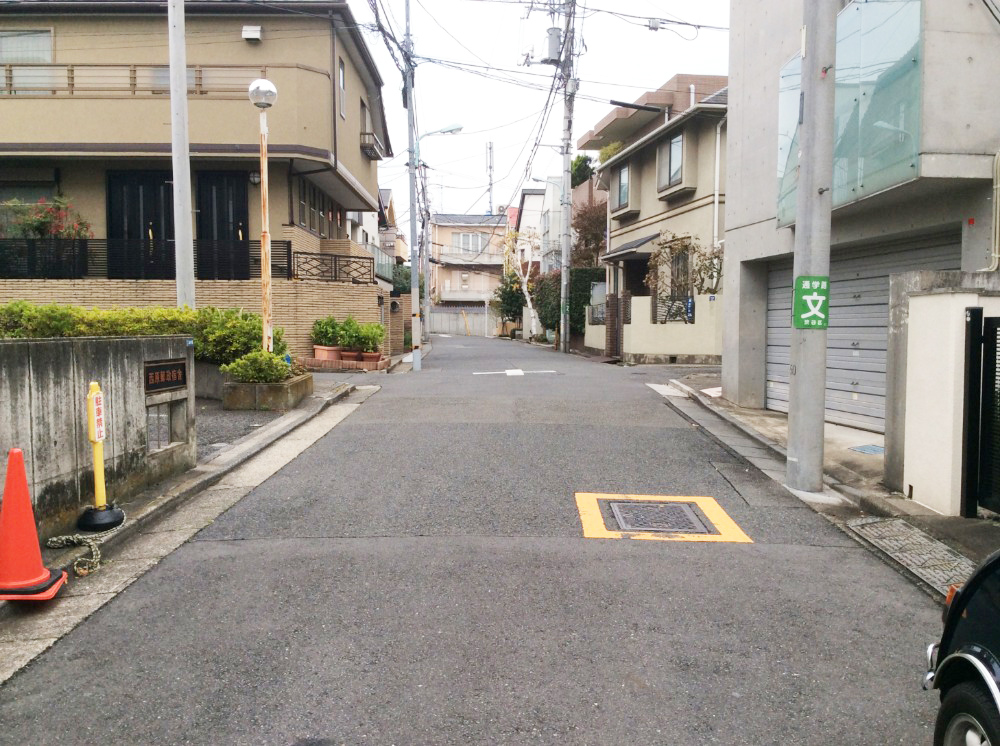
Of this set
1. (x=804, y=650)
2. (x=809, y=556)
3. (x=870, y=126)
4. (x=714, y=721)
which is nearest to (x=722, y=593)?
(x=804, y=650)

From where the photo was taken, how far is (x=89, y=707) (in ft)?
11.8

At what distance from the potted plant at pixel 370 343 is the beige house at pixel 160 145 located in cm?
88

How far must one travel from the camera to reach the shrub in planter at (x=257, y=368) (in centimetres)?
1241

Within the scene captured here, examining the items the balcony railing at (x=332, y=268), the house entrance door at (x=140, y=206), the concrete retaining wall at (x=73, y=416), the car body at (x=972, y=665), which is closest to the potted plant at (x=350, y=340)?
the balcony railing at (x=332, y=268)

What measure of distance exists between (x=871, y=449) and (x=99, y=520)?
27.9 ft

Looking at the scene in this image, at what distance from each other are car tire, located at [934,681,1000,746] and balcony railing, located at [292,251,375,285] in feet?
61.5

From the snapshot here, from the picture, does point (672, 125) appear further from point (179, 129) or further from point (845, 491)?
point (845, 491)

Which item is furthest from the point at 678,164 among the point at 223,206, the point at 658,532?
the point at 658,532

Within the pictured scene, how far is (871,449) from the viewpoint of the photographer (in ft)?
32.1

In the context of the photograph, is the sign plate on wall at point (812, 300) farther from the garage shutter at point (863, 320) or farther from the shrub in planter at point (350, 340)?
the shrub in planter at point (350, 340)

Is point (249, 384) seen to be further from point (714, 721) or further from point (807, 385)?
A: point (714, 721)

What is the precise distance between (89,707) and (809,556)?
15.9ft

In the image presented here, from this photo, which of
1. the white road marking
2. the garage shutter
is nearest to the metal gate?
the garage shutter

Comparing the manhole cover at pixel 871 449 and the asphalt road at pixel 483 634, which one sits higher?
the manhole cover at pixel 871 449
